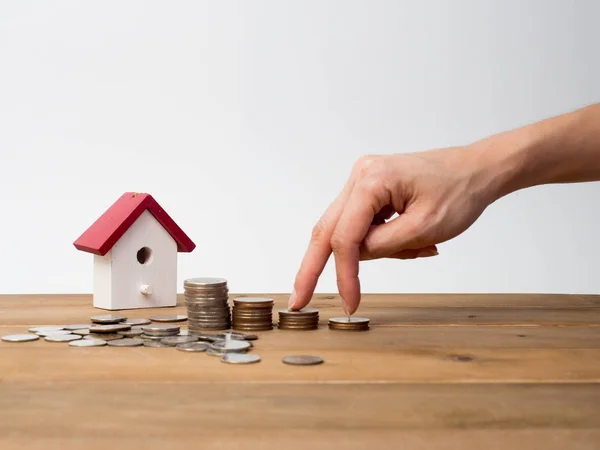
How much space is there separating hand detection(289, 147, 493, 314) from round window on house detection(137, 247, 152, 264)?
527mm

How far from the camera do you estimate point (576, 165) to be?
1706mm

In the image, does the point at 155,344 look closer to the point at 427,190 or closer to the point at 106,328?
the point at 106,328

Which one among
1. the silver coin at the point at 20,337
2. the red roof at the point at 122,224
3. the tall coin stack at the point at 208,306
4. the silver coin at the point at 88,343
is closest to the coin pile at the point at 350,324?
the tall coin stack at the point at 208,306

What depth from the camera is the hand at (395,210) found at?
60.2 inches

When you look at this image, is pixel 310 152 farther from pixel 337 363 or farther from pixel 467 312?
pixel 337 363

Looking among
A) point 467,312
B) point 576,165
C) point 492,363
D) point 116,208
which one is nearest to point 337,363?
point 492,363

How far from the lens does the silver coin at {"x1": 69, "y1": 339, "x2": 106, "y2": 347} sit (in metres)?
1.32

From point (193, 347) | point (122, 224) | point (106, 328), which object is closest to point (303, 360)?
point (193, 347)

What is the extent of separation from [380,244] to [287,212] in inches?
105

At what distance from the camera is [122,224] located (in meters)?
1.91

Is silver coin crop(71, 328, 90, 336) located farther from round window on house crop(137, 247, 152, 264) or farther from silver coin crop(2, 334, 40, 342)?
round window on house crop(137, 247, 152, 264)

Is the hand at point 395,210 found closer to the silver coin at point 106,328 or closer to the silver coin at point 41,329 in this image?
the silver coin at point 106,328

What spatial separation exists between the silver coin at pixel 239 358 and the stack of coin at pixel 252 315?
31 centimetres


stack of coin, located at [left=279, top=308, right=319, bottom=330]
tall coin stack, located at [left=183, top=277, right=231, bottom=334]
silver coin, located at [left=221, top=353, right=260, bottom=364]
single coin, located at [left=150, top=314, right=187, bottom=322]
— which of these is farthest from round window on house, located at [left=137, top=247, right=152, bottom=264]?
silver coin, located at [left=221, top=353, right=260, bottom=364]
